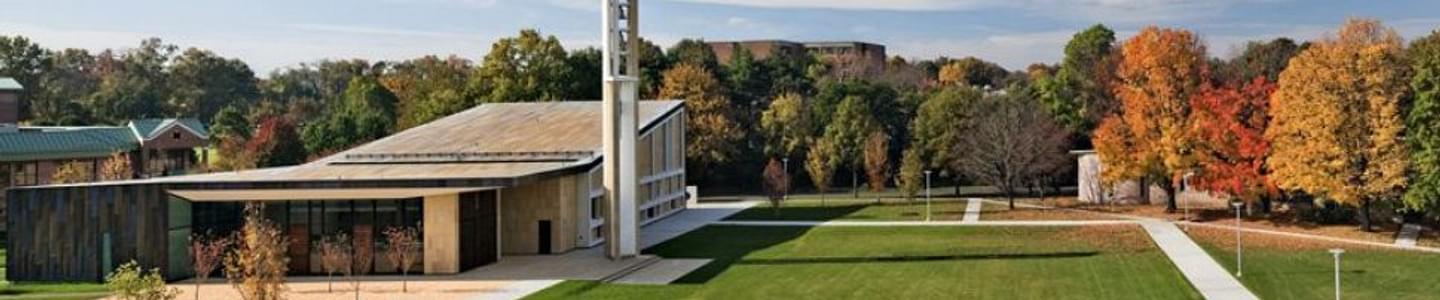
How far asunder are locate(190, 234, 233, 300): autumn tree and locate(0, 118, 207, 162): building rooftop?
765 inches

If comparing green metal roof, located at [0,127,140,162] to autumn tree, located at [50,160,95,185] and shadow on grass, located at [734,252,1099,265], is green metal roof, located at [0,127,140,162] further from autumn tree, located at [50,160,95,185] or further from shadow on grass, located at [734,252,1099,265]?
shadow on grass, located at [734,252,1099,265]

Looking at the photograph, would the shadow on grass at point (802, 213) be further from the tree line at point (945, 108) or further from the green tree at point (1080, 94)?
the green tree at point (1080, 94)

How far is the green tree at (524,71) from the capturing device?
2463 inches

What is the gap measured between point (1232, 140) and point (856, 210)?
14719mm

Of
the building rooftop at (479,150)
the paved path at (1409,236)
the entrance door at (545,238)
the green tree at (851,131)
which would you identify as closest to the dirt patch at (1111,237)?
the paved path at (1409,236)

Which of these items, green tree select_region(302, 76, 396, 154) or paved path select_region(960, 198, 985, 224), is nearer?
paved path select_region(960, 198, 985, 224)

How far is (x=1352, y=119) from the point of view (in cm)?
3747

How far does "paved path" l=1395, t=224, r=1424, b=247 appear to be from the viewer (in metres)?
35.7

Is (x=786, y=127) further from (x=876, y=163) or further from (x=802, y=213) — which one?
(x=802, y=213)

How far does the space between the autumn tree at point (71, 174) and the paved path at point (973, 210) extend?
3183cm

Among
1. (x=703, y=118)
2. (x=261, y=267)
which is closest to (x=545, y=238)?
(x=261, y=267)

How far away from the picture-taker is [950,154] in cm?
6188

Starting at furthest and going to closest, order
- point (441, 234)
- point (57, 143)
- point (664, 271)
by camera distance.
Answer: point (57, 143) < point (664, 271) < point (441, 234)

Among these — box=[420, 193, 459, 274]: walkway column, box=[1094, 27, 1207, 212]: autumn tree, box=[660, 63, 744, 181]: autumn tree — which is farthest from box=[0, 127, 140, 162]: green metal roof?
box=[1094, 27, 1207, 212]: autumn tree
